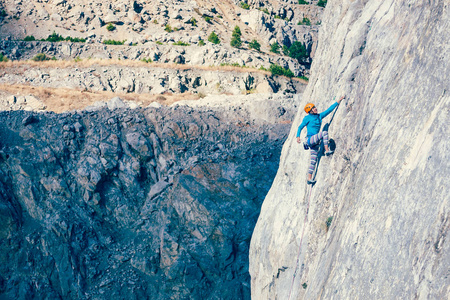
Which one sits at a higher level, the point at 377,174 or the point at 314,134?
the point at 377,174

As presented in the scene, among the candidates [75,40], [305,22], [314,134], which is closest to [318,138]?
[314,134]

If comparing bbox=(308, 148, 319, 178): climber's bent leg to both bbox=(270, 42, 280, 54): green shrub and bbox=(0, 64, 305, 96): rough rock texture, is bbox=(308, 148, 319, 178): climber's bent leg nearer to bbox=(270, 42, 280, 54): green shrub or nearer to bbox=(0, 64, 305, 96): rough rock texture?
bbox=(0, 64, 305, 96): rough rock texture

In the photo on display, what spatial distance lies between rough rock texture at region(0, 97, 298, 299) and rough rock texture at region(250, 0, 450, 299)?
8.24 m

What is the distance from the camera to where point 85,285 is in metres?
23.5

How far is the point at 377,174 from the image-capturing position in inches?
363

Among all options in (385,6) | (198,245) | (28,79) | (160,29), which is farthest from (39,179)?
(160,29)

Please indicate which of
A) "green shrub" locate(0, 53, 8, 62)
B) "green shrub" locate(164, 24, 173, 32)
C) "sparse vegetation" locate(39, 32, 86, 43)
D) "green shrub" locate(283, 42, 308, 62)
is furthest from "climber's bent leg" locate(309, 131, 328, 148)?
"green shrub" locate(164, 24, 173, 32)

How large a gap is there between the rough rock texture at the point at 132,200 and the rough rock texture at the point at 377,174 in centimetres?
824

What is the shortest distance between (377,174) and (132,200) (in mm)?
19889

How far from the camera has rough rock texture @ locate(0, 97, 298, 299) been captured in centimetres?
2269

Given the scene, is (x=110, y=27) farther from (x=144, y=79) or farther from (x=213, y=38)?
(x=144, y=79)

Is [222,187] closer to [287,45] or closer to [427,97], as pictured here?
[427,97]

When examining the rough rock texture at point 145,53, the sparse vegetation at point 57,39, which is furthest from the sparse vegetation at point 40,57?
the sparse vegetation at point 57,39

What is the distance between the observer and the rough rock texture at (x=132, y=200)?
22.7m
